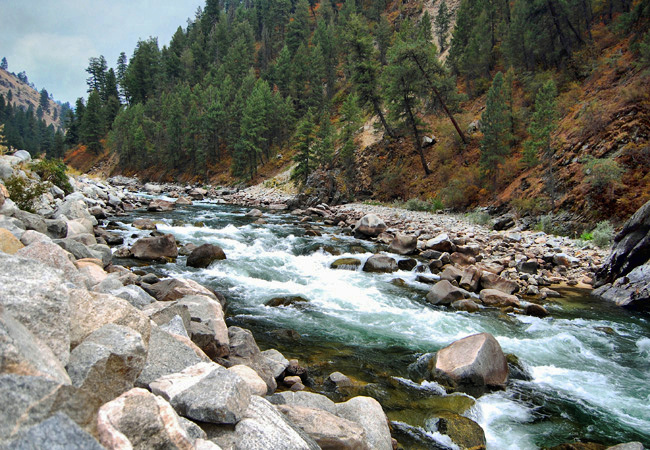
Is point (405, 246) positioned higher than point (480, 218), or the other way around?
point (480, 218)

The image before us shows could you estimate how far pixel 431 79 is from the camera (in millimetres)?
30750

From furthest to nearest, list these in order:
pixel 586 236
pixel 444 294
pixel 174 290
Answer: pixel 586 236, pixel 444 294, pixel 174 290

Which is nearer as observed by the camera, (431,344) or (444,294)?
(431,344)

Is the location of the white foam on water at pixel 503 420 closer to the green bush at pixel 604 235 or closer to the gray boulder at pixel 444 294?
the gray boulder at pixel 444 294

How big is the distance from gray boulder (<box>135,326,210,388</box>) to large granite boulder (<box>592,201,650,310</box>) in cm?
1309

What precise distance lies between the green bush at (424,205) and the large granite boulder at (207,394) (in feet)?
87.8

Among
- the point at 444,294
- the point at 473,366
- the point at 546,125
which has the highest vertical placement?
the point at 546,125

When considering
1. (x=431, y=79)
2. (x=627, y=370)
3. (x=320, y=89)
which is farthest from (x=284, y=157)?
(x=627, y=370)

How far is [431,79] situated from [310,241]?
19.7 meters

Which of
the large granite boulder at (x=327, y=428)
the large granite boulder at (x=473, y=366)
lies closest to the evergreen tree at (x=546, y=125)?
the large granite boulder at (x=473, y=366)

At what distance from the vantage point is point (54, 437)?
195 centimetres

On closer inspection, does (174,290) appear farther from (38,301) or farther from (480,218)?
(480,218)

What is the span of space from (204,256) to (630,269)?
14921 millimetres

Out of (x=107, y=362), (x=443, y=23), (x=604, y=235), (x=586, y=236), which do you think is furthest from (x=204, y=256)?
(x=443, y=23)
